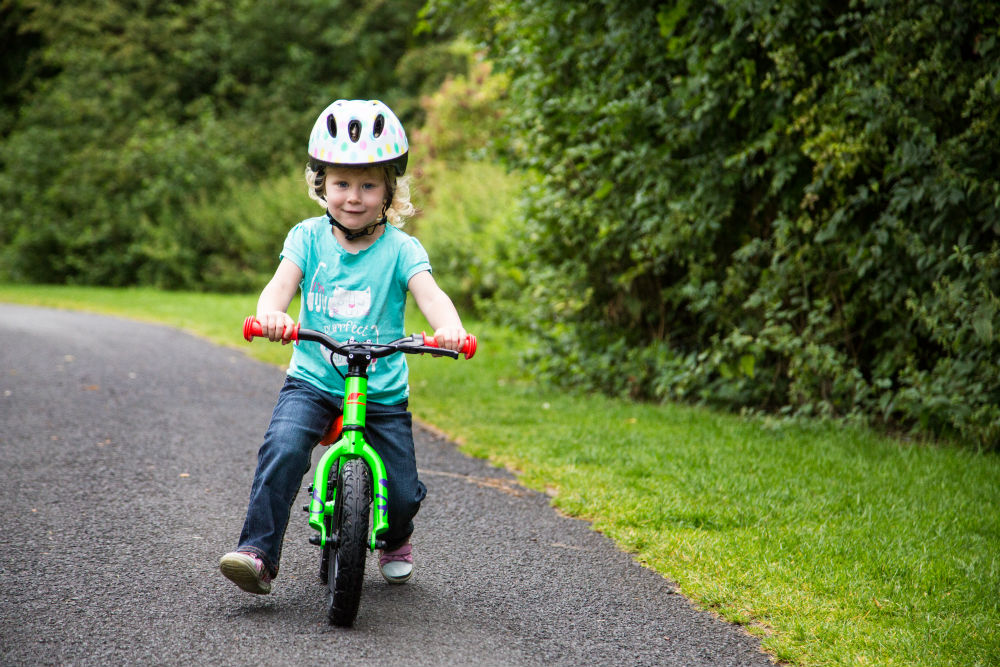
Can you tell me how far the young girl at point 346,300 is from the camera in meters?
3.52

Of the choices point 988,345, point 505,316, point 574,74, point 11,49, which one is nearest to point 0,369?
point 505,316

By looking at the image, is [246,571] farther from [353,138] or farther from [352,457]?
[353,138]

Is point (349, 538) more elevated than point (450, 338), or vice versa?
point (450, 338)

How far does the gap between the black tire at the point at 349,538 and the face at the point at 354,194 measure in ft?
3.01

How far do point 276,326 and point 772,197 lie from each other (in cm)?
509

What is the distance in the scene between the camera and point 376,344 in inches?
134

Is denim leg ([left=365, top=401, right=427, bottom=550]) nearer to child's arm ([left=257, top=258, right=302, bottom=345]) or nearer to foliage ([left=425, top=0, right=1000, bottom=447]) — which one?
child's arm ([left=257, top=258, right=302, bottom=345])

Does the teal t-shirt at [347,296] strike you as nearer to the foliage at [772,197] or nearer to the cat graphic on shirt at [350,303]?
the cat graphic on shirt at [350,303]

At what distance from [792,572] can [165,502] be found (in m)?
3.10

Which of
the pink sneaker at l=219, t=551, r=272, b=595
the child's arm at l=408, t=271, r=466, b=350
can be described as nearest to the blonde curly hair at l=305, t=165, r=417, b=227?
the child's arm at l=408, t=271, r=466, b=350

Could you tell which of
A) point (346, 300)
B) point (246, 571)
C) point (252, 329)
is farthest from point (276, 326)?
point (246, 571)

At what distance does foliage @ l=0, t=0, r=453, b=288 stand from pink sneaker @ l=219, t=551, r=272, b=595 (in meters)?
20.4

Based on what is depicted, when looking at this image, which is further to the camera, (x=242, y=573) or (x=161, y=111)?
(x=161, y=111)

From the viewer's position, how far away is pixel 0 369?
9297mm
